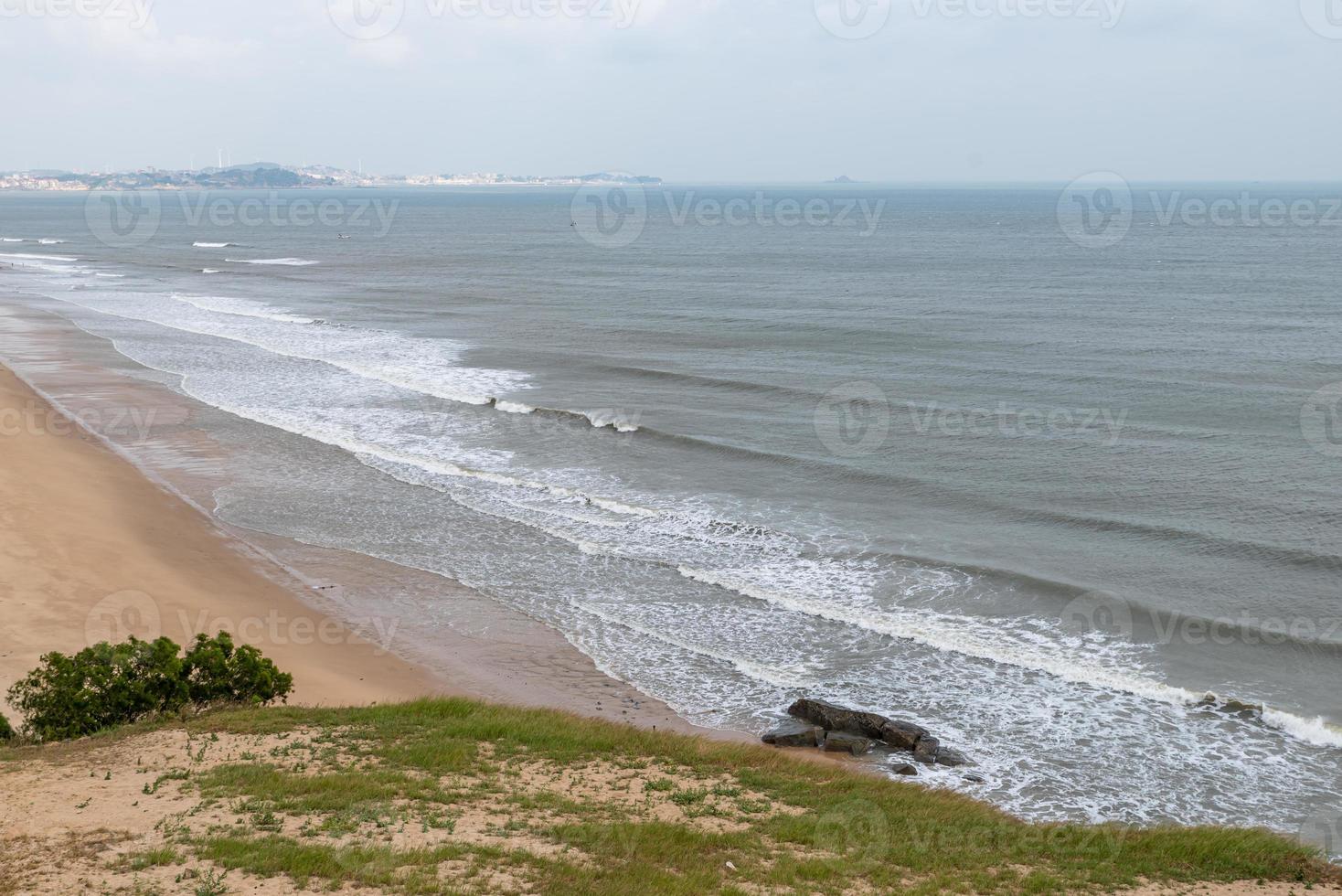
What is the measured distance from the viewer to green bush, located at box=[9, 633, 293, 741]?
567 inches

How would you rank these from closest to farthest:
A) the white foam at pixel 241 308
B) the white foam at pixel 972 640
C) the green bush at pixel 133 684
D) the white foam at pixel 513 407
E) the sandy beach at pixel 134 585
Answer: the green bush at pixel 133 684
the sandy beach at pixel 134 585
the white foam at pixel 972 640
the white foam at pixel 513 407
the white foam at pixel 241 308

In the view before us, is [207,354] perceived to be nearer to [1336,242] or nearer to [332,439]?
[332,439]

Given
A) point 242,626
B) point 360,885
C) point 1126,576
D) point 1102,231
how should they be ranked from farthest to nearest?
point 1102,231 → point 1126,576 → point 242,626 → point 360,885

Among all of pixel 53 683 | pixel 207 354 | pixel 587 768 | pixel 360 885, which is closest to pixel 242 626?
pixel 53 683

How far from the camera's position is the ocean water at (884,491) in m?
19.1

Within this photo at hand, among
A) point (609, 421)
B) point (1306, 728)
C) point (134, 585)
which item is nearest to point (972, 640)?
point (1306, 728)

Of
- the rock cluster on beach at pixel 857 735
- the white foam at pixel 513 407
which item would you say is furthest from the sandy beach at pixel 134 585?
the white foam at pixel 513 407

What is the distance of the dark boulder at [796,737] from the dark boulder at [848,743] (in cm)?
16

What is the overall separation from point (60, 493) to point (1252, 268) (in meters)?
81.8

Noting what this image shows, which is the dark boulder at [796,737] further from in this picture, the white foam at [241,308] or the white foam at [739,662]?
the white foam at [241,308]

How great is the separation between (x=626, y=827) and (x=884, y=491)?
20.0m

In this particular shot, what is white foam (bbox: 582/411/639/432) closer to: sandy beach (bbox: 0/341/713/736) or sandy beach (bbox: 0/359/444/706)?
sandy beach (bbox: 0/341/713/736)

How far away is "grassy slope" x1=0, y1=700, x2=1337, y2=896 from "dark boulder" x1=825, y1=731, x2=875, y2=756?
165 centimetres

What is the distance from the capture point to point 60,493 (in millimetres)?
28719
